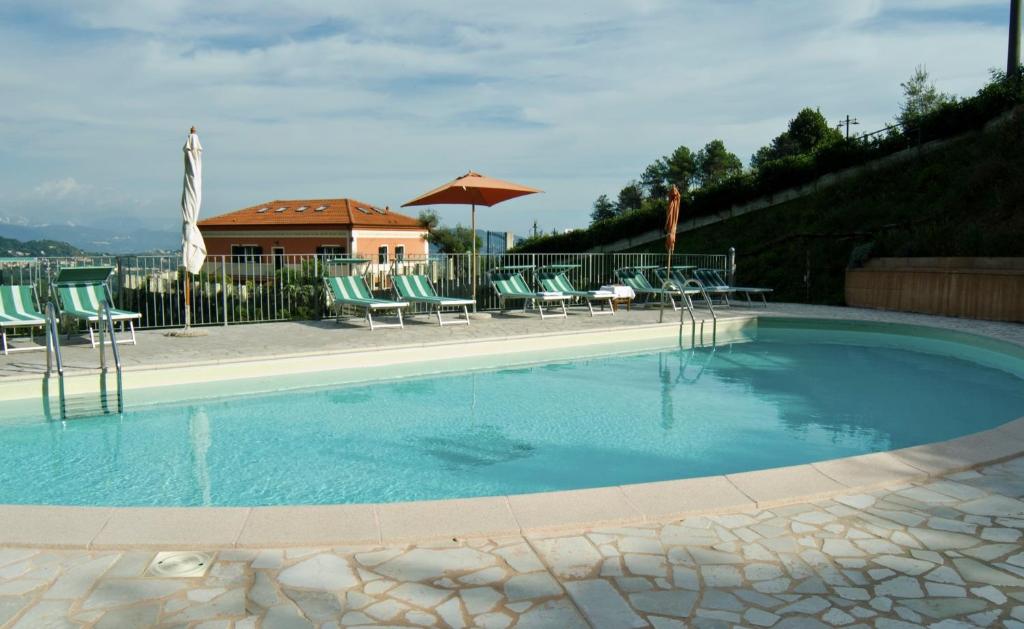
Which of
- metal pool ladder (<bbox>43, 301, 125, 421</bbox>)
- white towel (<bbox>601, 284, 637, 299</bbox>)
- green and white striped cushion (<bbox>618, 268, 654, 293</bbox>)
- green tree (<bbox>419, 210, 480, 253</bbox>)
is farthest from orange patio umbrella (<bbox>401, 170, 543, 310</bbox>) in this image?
green tree (<bbox>419, 210, 480, 253</bbox>)

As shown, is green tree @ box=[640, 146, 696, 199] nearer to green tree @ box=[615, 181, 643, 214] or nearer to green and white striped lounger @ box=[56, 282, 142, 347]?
green tree @ box=[615, 181, 643, 214]

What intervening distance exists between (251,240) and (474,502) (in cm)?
5731

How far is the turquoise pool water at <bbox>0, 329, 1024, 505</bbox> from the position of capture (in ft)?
15.2

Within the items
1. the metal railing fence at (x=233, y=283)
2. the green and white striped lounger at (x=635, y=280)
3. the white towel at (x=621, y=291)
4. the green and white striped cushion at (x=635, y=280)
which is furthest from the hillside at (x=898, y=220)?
the metal railing fence at (x=233, y=283)

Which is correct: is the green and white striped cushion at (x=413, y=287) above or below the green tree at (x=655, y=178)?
below

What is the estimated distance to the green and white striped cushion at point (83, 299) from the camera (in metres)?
8.05

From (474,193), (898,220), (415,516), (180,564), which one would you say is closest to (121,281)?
(474,193)

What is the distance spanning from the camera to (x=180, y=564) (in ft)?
8.91

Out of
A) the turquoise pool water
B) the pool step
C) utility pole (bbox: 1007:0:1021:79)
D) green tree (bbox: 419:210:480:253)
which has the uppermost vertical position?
utility pole (bbox: 1007:0:1021:79)

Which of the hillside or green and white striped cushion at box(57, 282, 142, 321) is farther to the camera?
the hillside

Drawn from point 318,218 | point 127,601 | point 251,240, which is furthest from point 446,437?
point 251,240

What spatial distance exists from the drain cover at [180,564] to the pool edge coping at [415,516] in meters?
0.05

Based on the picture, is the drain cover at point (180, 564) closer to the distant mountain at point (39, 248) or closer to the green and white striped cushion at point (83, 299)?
the green and white striped cushion at point (83, 299)

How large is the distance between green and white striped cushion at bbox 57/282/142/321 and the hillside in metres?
13.9
